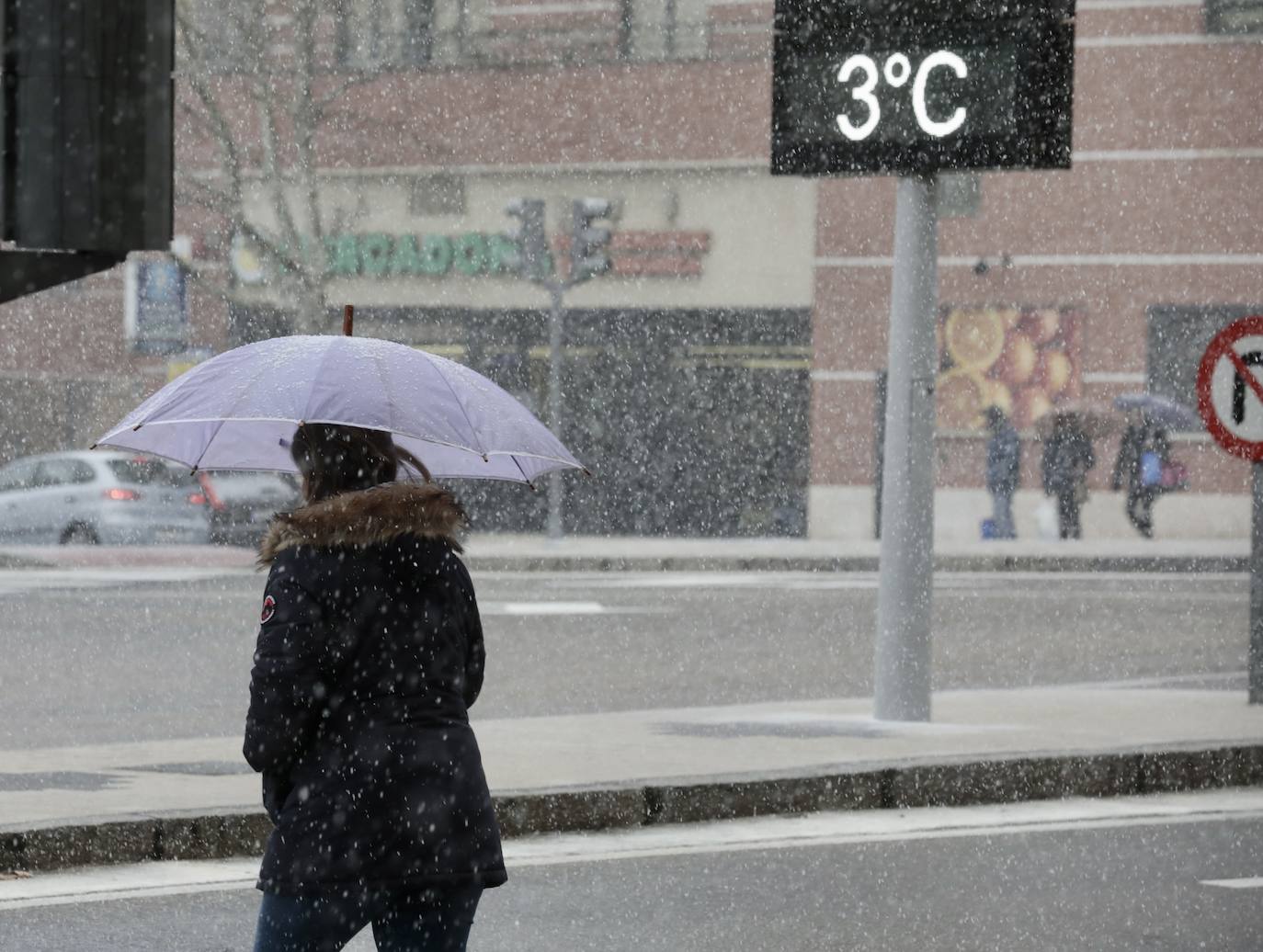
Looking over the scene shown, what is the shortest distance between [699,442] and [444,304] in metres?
4.22

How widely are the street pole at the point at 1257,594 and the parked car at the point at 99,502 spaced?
51.4 ft

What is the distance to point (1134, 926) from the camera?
7.25 m

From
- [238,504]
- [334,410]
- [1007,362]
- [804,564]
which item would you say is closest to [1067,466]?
[1007,362]

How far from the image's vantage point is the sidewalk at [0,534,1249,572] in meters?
25.0

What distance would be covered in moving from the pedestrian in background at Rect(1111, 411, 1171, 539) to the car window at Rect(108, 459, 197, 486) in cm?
1159

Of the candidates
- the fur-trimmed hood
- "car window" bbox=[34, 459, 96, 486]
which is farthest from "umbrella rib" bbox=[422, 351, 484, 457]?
"car window" bbox=[34, 459, 96, 486]

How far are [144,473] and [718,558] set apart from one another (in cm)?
633

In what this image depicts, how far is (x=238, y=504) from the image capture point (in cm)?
2644

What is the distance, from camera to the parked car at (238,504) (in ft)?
86.1

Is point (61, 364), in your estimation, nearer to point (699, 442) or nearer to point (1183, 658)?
point (699, 442)

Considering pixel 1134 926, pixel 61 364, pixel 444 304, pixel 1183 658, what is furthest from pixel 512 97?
pixel 1134 926

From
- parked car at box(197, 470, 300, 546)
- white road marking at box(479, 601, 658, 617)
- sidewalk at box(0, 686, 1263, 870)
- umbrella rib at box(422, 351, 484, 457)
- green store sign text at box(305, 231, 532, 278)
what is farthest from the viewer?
green store sign text at box(305, 231, 532, 278)

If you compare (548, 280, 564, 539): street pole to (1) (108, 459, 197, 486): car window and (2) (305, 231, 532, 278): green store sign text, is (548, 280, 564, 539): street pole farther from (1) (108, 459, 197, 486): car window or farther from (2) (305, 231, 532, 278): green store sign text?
(2) (305, 231, 532, 278): green store sign text

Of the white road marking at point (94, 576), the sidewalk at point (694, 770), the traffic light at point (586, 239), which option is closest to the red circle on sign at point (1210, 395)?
the sidewalk at point (694, 770)
